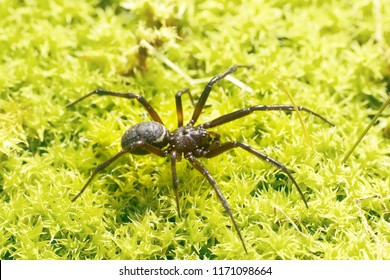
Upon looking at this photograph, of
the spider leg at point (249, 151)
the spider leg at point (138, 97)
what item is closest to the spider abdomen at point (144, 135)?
the spider leg at point (138, 97)

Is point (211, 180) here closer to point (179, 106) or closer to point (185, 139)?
point (185, 139)

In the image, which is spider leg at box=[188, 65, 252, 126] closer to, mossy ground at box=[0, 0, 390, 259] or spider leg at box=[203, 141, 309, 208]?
mossy ground at box=[0, 0, 390, 259]

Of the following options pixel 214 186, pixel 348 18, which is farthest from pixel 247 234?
pixel 348 18

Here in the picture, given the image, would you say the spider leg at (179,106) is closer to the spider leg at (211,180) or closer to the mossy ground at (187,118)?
the mossy ground at (187,118)

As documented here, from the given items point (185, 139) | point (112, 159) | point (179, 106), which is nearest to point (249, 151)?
point (185, 139)

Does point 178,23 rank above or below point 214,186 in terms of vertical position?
above
